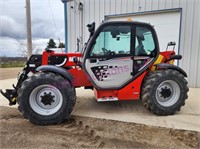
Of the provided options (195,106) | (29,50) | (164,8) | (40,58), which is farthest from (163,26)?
(29,50)

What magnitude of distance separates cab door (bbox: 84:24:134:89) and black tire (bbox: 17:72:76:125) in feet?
2.19

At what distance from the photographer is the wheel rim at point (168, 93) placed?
151 inches

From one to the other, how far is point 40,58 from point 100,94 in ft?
5.15

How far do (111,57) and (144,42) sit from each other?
86 cm

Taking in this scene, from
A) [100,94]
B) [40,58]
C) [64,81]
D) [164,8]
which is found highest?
[164,8]

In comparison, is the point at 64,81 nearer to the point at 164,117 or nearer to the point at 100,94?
the point at 100,94

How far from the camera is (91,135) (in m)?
2.94

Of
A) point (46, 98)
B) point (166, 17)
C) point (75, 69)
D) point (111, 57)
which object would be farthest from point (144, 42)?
point (166, 17)

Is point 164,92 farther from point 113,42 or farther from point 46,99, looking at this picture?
point 46,99

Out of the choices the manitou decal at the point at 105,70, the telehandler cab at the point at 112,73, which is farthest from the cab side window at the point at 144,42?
the manitou decal at the point at 105,70

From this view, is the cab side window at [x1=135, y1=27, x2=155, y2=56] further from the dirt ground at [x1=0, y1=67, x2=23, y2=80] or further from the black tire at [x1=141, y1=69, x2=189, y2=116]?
the dirt ground at [x1=0, y1=67, x2=23, y2=80]

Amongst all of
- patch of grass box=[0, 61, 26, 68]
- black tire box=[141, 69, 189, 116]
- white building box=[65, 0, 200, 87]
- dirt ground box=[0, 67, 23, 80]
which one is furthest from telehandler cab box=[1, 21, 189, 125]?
patch of grass box=[0, 61, 26, 68]

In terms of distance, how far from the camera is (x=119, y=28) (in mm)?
3740

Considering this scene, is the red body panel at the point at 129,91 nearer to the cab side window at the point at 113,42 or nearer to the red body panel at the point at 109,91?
the red body panel at the point at 109,91
